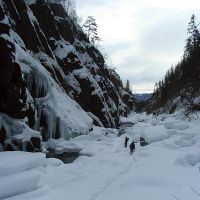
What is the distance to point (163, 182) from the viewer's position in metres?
14.9

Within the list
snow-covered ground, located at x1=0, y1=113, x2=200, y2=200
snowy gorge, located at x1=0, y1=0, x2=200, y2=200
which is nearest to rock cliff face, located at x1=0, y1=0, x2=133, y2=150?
snowy gorge, located at x1=0, y1=0, x2=200, y2=200

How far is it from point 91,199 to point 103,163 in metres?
9.04

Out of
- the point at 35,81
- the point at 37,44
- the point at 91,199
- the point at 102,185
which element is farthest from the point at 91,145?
the point at 91,199

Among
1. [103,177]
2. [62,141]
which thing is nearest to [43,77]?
[62,141]

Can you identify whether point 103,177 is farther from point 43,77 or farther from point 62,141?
point 43,77

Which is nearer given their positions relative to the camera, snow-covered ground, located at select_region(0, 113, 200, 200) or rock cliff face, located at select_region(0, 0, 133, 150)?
snow-covered ground, located at select_region(0, 113, 200, 200)

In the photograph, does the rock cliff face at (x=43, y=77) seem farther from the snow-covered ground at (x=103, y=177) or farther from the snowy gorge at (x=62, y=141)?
the snow-covered ground at (x=103, y=177)

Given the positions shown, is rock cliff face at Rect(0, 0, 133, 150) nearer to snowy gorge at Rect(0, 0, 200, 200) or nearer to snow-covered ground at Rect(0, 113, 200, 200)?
snowy gorge at Rect(0, 0, 200, 200)

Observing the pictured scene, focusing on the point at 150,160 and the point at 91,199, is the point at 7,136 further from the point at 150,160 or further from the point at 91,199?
the point at 91,199

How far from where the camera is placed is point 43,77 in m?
30.6

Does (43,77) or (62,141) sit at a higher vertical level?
(43,77)

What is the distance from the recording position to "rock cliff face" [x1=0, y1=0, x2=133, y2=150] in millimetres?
23984

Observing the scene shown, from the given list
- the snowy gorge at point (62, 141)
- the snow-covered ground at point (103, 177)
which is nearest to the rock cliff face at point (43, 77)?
the snowy gorge at point (62, 141)

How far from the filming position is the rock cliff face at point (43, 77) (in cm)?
2398
